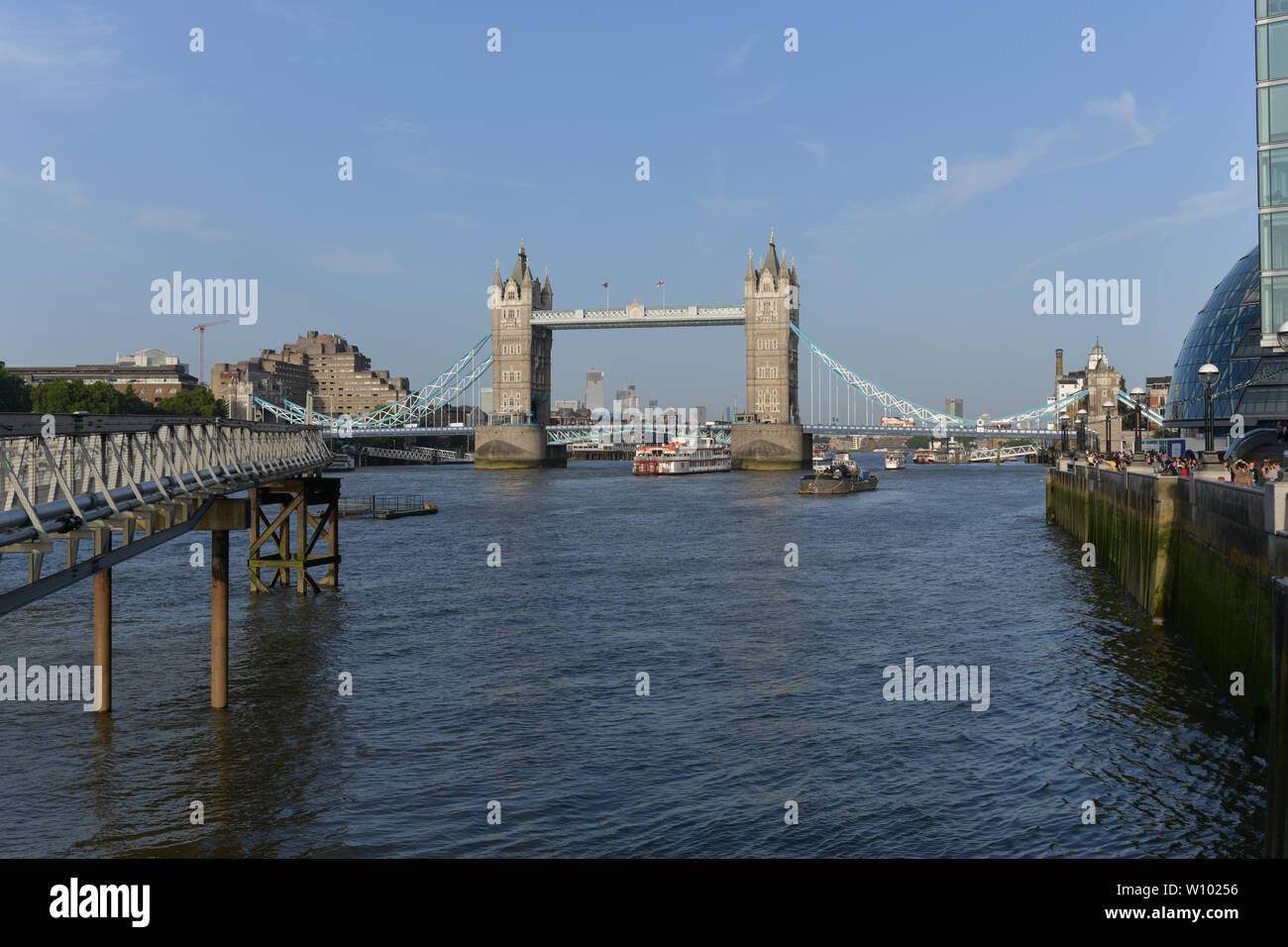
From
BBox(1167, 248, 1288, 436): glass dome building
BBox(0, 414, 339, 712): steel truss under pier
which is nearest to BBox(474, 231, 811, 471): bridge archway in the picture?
BBox(1167, 248, 1288, 436): glass dome building

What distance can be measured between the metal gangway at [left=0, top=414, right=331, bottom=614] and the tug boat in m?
76.3

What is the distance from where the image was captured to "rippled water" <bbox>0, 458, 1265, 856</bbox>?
14797mm

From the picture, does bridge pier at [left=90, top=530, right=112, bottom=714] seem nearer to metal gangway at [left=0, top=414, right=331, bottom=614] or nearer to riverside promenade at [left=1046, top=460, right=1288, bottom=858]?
metal gangway at [left=0, top=414, right=331, bottom=614]

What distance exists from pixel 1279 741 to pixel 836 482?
9013cm

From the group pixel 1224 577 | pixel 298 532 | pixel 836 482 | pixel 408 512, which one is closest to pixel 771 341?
pixel 836 482

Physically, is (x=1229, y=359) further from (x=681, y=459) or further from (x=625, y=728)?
(x=681, y=459)

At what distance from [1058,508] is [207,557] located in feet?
152

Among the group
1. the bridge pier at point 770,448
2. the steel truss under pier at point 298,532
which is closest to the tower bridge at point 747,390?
the bridge pier at point 770,448

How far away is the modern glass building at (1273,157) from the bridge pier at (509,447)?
428 feet

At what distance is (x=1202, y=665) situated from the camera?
23.7 metres

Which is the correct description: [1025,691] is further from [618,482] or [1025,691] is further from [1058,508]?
[618,482]

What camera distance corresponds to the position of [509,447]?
165625 mm

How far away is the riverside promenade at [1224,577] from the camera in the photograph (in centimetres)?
1225

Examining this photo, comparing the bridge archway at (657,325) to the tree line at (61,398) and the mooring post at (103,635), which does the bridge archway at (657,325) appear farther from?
the mooring post at (103,635)
